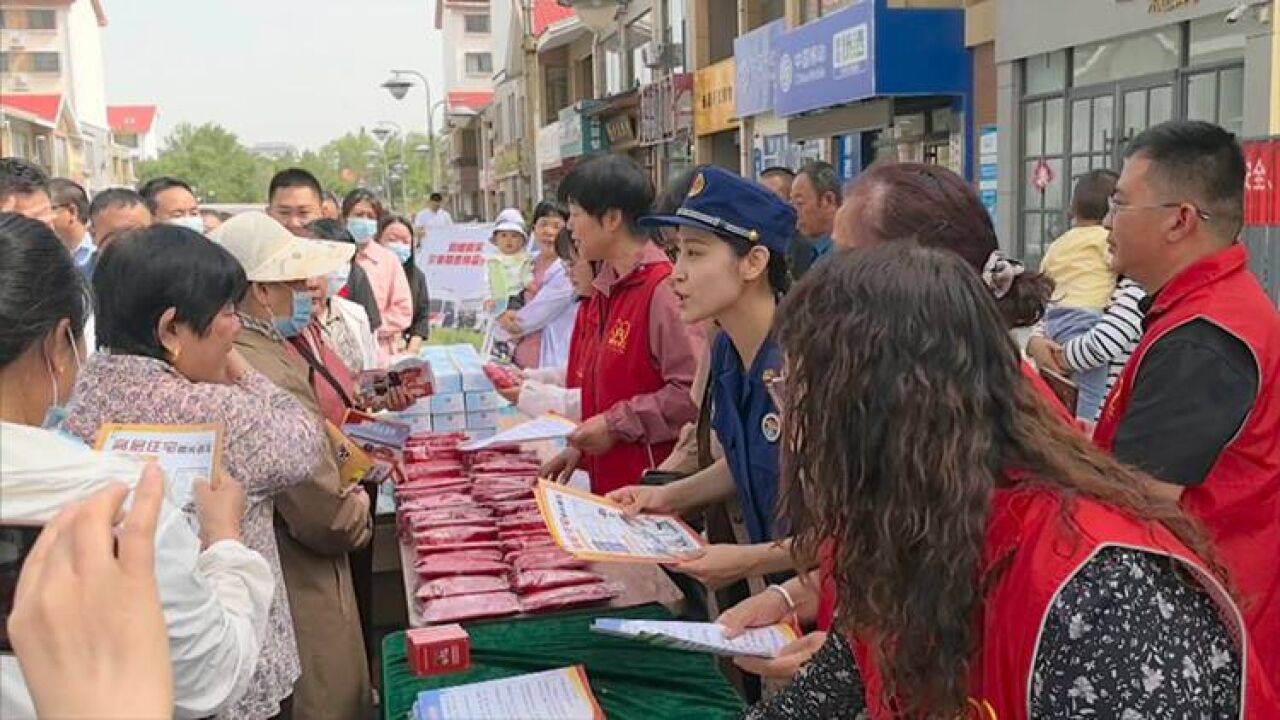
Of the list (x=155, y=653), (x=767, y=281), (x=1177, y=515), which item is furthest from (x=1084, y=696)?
(x=767, y=281)

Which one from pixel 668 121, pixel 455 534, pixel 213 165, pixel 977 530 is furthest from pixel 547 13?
pixel 213 165

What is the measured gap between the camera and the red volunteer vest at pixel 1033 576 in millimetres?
1180

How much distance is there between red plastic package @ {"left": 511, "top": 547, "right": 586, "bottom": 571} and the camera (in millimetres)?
2637

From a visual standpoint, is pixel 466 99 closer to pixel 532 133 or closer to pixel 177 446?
pixel 532 133

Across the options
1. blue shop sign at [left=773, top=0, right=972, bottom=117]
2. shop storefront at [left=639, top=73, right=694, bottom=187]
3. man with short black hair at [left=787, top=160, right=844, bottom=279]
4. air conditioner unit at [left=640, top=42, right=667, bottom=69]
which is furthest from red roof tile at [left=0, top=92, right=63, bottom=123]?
man with short black hair at [left=787, top=160, right=844, bottom=279]

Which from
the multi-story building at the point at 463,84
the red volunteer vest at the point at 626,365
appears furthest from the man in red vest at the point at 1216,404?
the multi-story building at the point at 463,84

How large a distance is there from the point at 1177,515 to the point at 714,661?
4.05 ft

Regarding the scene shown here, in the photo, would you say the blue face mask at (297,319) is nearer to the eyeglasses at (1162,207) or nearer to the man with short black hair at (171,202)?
the eyeglasses at (1162,207)

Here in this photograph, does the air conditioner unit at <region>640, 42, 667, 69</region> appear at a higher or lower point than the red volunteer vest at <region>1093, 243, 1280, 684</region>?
higher

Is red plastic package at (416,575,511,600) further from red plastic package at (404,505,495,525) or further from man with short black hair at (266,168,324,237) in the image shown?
man with short black hair at (266,168,324,237)

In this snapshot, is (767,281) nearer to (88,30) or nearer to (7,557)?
(7,557)

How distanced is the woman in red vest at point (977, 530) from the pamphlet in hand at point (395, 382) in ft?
9.06

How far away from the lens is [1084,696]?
1162 millimetres

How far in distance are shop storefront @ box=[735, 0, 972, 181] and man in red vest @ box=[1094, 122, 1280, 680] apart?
800cm
